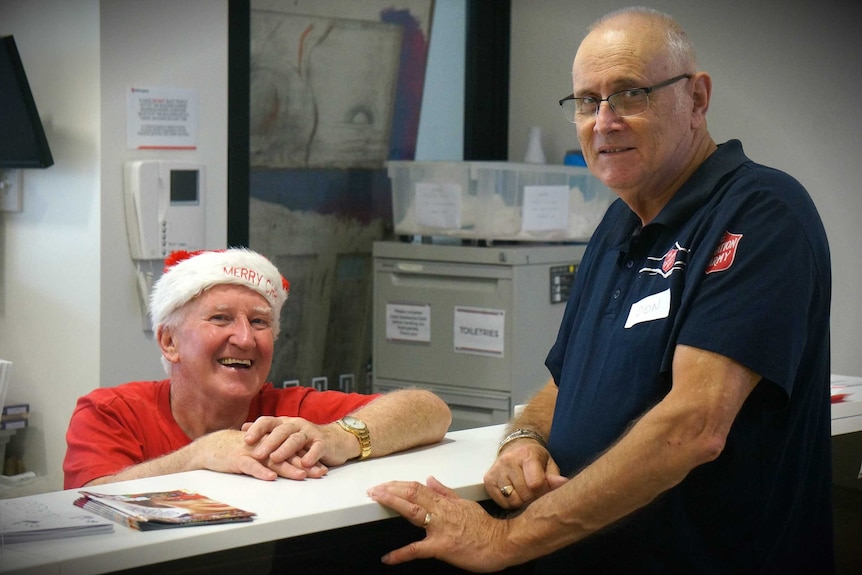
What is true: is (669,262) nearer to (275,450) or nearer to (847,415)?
(275,450)

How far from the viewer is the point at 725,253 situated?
4.92 ft

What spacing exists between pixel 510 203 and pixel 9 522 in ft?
8.00

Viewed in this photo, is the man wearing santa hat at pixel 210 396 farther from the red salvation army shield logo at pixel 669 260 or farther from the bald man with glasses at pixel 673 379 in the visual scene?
the red salvation army shield logo at pixel 669 260

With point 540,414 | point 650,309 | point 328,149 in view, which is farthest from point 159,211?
point 650,309

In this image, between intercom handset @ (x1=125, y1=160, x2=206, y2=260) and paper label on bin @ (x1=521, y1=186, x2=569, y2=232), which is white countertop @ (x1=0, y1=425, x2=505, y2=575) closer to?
intercom handset @ (x1=125, y1=160, x2=206, y2=260)

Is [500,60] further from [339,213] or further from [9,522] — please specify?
[9,522]

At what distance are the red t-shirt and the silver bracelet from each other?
0.42 metres

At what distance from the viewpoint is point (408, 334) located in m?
3.68

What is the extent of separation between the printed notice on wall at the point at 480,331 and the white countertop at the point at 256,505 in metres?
1.45

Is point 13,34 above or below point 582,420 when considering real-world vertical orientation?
above

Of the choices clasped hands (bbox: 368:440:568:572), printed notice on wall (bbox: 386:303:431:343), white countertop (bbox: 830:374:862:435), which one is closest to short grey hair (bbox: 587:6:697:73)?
clasped hands (bbox: 368:440:568:572)

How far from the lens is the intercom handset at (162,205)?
3.11 metres

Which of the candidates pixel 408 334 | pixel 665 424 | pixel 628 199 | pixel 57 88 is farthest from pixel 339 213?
pixel 665 424

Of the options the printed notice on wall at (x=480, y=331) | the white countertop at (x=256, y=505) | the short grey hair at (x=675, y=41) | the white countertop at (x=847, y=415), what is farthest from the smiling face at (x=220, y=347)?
the printed notice on wall at (x=480, y=331)
